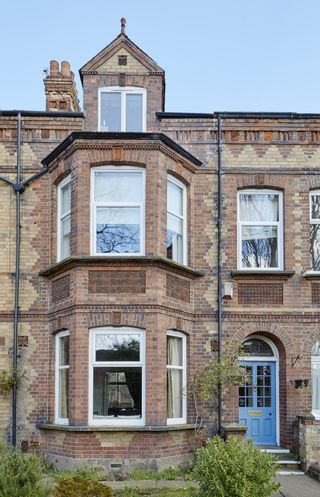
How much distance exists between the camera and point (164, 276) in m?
15.4

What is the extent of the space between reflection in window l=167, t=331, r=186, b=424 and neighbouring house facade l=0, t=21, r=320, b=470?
0.05 m

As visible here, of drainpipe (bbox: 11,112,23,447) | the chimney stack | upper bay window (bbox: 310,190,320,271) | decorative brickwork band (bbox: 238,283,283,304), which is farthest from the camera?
the chimney stack

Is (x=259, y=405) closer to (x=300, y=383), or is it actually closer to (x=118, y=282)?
(x=300, y=383)

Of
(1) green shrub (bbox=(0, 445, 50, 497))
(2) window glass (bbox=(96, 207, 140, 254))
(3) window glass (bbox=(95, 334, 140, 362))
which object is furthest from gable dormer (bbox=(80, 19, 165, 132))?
(1) green shrub (bbox=(0, 445, 50, 497))

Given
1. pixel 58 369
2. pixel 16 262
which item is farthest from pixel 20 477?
pixel 16 262

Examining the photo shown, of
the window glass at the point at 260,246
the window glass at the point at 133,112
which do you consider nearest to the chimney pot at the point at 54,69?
the window glass at the point at 133,112

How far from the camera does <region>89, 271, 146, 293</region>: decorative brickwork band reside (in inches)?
597

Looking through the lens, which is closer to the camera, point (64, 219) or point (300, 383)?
point (300, 383)

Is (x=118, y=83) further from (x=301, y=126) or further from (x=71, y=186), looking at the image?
(x=301, y=126)

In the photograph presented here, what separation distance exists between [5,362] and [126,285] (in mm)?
3463

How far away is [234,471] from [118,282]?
5758 mm

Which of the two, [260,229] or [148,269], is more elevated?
[260,229]

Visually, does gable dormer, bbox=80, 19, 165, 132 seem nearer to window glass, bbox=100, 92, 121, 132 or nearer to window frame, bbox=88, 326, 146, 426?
window glass, bbox=100, 92, 121, 132

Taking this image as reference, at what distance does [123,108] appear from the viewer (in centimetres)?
1689
